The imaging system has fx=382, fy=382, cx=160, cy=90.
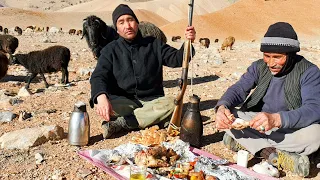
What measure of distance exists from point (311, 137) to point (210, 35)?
21.4 meters

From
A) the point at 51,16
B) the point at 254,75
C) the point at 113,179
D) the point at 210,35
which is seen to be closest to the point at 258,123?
the point at 254,75

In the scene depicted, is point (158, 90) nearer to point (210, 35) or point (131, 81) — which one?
point (131, 81)

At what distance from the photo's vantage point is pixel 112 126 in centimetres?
409

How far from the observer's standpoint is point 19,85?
7.45 m

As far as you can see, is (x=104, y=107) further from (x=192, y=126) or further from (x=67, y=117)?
(x=67, y=117)

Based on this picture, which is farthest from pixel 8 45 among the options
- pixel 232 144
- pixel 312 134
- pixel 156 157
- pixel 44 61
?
pixel 312 134

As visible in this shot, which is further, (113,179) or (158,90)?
(158,90)

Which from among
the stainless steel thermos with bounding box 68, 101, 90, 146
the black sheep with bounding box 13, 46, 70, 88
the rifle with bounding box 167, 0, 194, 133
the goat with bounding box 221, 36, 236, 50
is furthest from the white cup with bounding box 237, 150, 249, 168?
the goat with bounding box 221, 36, 236, 50

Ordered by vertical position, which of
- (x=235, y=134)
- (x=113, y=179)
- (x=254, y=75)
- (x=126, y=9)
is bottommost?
(x=113, y=179)

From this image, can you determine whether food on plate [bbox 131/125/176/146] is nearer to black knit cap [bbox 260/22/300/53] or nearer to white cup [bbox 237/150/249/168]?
white cup [bbox 237/150/249/168]

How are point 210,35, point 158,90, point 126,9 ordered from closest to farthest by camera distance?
point 126,9 < point 158,90 < point 210,35

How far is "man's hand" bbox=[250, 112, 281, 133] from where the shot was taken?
2.95 meters

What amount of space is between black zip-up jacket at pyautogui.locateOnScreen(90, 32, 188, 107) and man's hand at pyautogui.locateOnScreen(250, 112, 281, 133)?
4.77 ft

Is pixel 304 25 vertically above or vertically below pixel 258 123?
above
